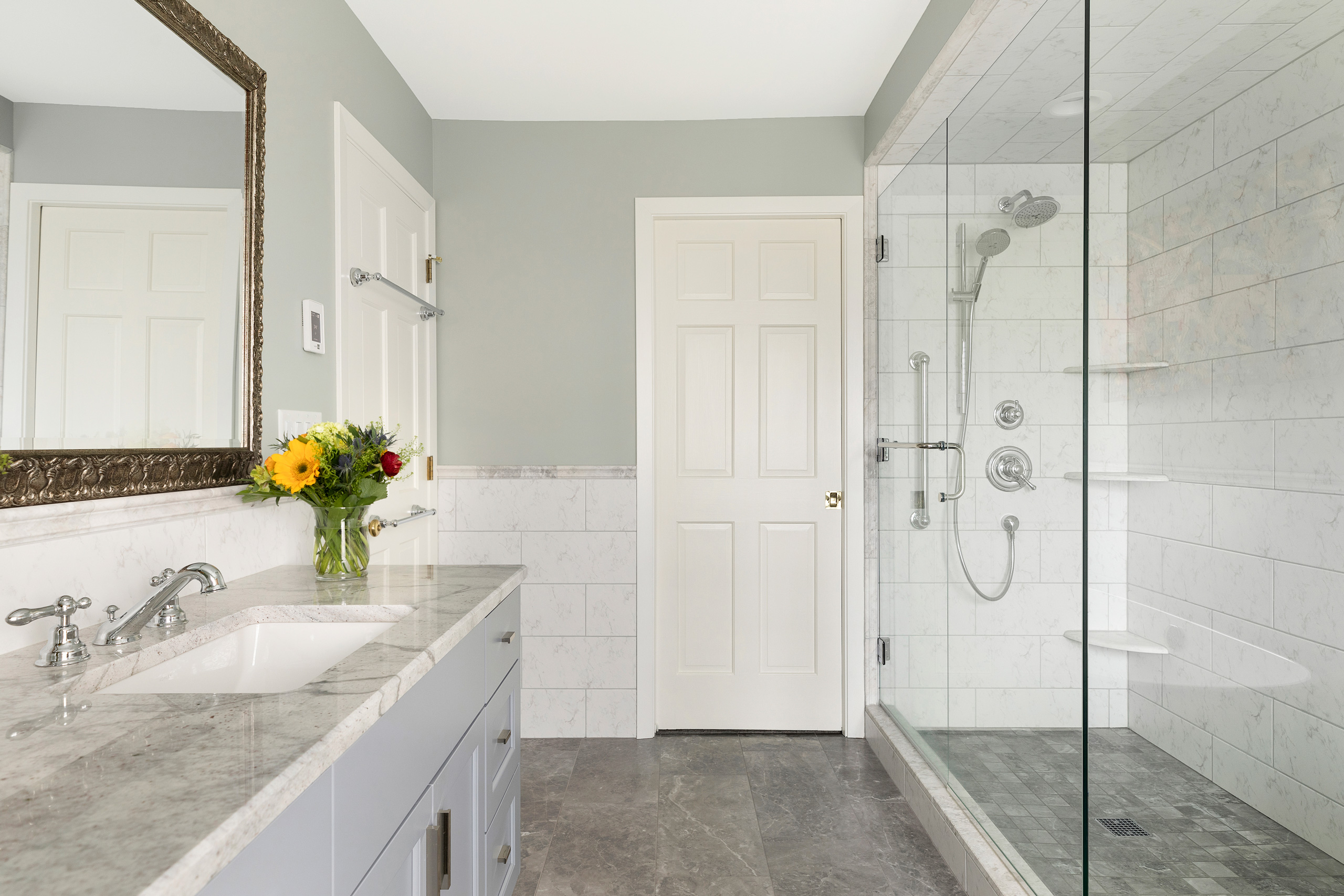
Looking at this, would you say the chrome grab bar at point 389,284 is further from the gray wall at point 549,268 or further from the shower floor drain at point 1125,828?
the shower floor drain at point 1125,828

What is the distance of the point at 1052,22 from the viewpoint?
169cm

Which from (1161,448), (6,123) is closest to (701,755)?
(1161,448)

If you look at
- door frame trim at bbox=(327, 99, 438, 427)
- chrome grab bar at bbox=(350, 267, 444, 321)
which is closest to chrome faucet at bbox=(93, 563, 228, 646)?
door frame trim at bbox=(327, 99, 438, 427)

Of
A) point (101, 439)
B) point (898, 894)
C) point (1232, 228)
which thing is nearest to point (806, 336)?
point (1232, 228)

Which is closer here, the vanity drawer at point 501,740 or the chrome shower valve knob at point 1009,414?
the vanity drawer at point 501,740

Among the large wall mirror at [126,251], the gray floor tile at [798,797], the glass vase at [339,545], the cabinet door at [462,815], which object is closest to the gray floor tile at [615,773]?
the gray floor tile at [798,797]

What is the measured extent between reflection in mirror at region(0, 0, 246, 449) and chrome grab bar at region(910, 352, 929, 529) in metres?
1.88

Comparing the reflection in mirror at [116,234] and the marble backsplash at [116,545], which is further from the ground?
the reflection in mirror at [116,234]

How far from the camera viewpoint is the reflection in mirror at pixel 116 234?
3.51ft

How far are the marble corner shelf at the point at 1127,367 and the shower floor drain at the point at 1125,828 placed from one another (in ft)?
→ 2.85

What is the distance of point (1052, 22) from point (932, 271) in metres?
0.73

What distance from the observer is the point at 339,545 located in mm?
1677

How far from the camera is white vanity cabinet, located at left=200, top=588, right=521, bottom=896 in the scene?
2.54ft

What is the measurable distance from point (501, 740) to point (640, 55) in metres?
2.13
